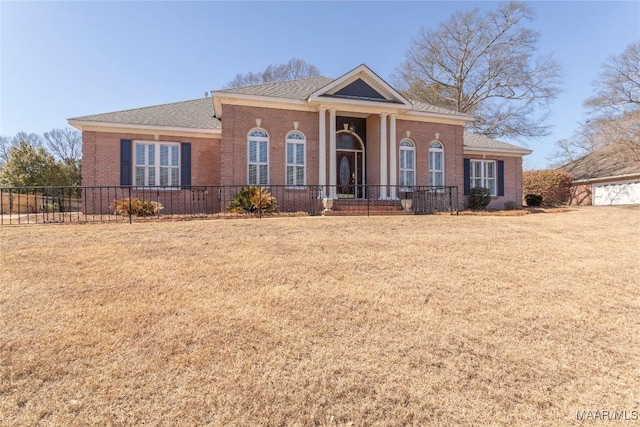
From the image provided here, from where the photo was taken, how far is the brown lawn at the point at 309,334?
308 centimetres

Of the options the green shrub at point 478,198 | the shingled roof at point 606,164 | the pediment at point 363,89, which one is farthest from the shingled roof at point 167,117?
the shingled roof at point 606,164

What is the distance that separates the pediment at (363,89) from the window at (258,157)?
127 inches

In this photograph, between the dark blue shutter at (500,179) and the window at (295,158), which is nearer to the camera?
the window at (295,158)

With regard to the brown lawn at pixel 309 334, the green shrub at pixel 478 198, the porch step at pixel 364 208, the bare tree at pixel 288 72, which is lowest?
the brown lawn at pixel 309 334

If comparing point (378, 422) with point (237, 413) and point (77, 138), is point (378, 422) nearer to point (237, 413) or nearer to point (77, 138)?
point (237, 413)

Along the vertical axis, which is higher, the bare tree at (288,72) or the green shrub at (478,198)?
the bare tree at (288,72)

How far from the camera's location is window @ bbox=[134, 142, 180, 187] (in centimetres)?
1450

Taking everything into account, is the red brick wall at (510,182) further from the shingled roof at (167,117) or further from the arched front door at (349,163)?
the shingled roof at (167,117)

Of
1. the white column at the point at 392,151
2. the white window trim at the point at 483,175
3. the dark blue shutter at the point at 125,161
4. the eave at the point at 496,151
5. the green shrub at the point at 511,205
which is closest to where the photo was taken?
the dark blue shutter at the point at 125,161

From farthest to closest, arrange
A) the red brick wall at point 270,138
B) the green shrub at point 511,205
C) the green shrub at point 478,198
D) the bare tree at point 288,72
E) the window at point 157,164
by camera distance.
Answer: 1. the bare tree at point 288,72
2. the green shrub at point 511,205
3. the green shrub at point 478,198
4. the window at point 157,164
5. the red brick wall at point 270,138

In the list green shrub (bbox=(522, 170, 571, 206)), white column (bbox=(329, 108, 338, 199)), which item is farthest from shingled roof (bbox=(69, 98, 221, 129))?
green shrub (bbox=(522, 170, 571, 206))

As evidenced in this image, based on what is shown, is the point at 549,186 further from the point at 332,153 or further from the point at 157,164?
the point at 157,164

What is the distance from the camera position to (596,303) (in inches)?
208

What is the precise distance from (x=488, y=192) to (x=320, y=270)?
49.5 feet
